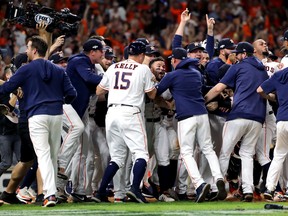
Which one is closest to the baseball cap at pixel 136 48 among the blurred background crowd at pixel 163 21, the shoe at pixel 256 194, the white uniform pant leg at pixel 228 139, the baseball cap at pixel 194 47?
the baseball cap at pixel 194 47

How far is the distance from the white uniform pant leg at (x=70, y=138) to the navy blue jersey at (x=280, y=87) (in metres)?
2.66

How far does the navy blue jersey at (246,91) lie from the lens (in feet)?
43.5

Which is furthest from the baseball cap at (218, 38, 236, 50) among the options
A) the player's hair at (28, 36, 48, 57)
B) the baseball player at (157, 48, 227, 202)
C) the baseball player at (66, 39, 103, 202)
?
the player's hair at (28, 36, 48, 57)

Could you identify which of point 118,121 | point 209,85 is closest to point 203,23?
point 209,85

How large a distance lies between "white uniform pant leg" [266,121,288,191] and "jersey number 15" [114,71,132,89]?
2188 mm

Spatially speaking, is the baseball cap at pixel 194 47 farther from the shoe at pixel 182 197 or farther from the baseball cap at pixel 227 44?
the shoe at pixel 182 197

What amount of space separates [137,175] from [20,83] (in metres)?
2.03

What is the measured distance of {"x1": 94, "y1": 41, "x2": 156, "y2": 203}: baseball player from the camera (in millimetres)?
12633

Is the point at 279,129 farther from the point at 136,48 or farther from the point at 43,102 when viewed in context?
the point at 43,102

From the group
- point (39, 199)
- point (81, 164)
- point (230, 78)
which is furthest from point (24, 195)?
point (230, 78)

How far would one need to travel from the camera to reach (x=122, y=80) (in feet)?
41.9

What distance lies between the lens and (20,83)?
11914 millimetres

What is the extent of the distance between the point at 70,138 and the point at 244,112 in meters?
2.52

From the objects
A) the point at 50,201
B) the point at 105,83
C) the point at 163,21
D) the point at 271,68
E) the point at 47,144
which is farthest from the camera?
the point at 163,21
